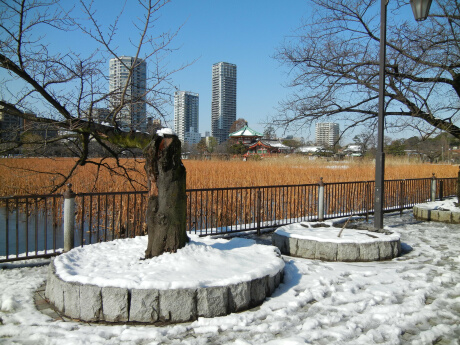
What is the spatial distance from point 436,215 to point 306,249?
21.5 ft

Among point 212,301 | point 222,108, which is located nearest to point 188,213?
point 212,301

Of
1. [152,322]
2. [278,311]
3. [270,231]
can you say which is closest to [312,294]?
[278,311]


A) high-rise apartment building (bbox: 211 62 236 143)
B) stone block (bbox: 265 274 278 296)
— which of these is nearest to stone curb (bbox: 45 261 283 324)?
stone block (bbox: 265 274 278 296)

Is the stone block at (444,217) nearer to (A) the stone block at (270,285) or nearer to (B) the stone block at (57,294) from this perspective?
(A) the stone block at (270,285)

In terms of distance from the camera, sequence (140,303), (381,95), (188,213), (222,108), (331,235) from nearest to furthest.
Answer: (140,303) < (331,235) < (381,95) < (188,213) < (222,108)

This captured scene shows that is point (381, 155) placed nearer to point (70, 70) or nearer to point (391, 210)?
point (391, 210)

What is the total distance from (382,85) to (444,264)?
3777 millimetres

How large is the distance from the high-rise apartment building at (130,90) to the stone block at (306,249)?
3.55 meters

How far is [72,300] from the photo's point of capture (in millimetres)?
3500

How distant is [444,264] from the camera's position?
19.0ft

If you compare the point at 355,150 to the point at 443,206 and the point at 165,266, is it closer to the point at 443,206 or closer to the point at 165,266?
the point at 443,206

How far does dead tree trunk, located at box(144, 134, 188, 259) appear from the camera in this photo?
442 cm

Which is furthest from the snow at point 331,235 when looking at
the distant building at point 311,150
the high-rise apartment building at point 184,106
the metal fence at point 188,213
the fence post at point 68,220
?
the distant building at point 311,150

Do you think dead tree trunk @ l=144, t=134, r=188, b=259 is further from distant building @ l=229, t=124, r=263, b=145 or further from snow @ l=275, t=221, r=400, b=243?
distant building @ l=229, t=124, r=263, b=145
